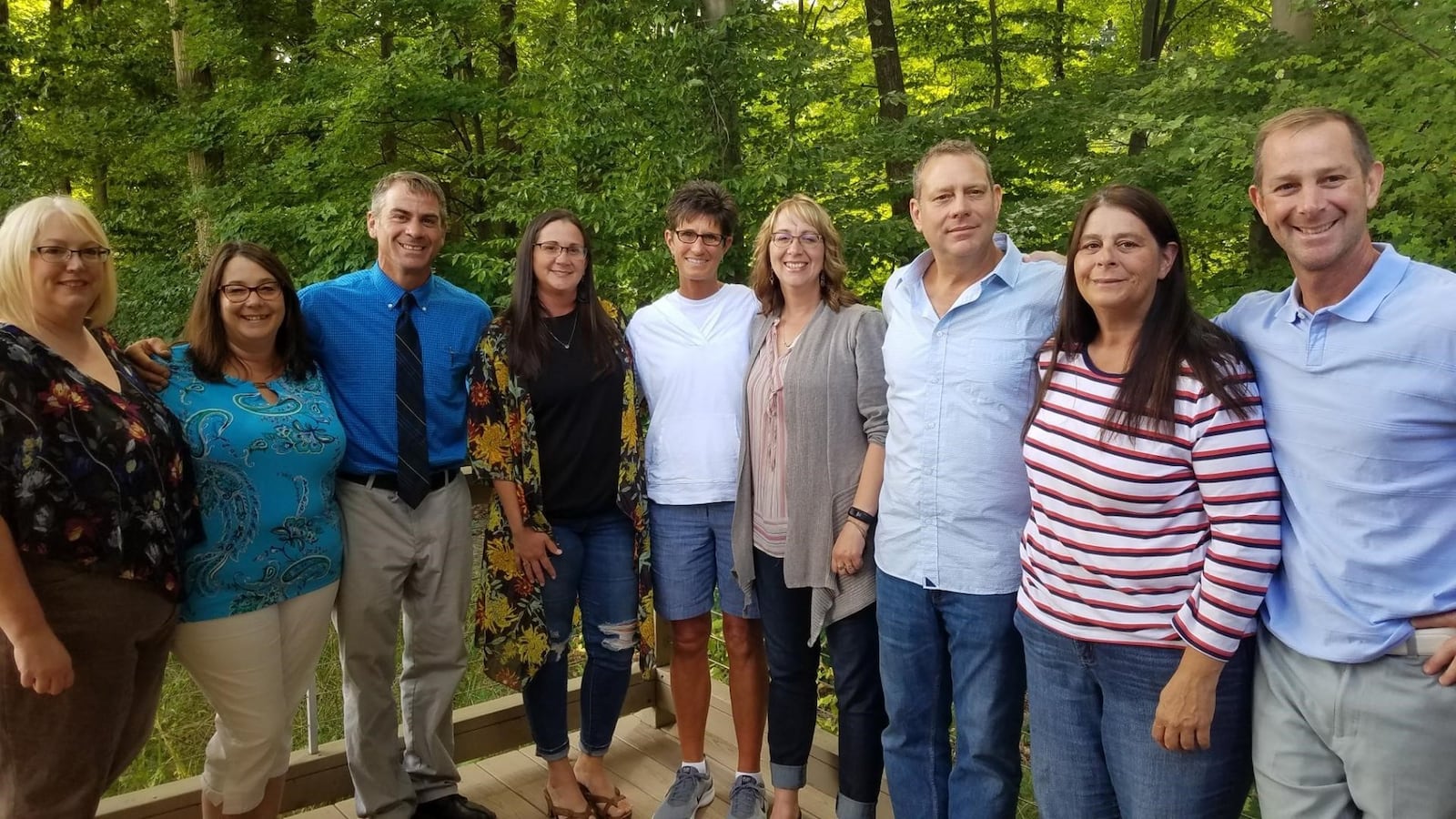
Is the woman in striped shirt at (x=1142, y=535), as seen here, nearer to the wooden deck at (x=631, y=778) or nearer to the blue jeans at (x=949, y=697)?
the blue jeans at (x=949, y=697)

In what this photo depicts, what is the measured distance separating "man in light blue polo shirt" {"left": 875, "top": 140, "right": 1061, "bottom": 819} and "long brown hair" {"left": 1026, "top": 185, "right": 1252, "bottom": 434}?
0.26 m

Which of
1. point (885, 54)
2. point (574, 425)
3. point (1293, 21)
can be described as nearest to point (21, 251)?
point (574, 425)

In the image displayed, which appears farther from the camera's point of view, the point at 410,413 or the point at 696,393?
the point at 696,393

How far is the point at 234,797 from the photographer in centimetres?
219

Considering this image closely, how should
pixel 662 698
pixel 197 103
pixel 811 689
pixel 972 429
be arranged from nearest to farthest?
pixel 972 429, pixel 811 689, pixel 662 698, pixel 197 103

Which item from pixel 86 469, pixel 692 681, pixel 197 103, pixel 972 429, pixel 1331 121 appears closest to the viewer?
pixel 1331 121

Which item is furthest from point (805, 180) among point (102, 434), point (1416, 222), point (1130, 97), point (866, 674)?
point (102, 434)

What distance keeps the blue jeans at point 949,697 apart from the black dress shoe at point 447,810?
1246 millimetres

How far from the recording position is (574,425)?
2.60 meters

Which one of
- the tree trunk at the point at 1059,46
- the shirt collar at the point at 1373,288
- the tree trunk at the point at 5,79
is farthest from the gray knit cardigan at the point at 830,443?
the tree trunk at the point at 5,79

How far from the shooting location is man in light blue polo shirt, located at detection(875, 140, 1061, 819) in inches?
78.9

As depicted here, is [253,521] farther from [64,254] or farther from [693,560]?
[693,560]

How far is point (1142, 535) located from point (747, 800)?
1.52m

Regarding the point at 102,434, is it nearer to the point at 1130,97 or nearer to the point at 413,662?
the point at 413,662
